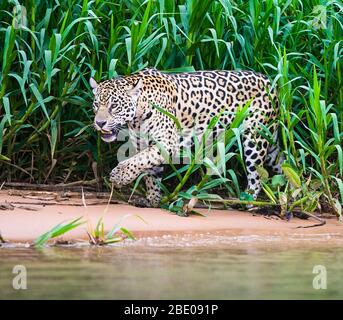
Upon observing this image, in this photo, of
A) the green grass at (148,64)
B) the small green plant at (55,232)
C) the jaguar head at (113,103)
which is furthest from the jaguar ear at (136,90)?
the small green plant at (55,232)

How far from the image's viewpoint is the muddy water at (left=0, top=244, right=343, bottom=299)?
5680 millimetres

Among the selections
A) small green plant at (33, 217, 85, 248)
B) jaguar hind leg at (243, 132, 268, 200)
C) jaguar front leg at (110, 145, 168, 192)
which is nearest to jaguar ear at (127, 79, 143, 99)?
jaguar front leg at (110, 145, 168, 192)

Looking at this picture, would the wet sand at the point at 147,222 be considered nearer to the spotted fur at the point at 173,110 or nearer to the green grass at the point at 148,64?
the green grass at the point at 148,64

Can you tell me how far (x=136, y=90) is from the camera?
327 inches

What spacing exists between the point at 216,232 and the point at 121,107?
4.41 feet

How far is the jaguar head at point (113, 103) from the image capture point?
8211mm

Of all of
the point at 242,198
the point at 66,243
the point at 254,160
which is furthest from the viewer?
the point at 254,160

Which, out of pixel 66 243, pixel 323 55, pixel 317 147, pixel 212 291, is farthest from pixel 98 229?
pixel 323 55

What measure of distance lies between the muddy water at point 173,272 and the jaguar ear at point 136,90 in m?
1.62

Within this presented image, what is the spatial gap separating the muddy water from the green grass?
3.43 ft

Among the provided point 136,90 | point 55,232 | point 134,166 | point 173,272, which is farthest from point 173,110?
point 173,272

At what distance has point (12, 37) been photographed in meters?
8.01

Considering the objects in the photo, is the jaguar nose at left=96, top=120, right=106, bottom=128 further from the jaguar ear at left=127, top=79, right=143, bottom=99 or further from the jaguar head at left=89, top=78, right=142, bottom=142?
the jaguar ear at left=127, top=79, right=143, bottom=99

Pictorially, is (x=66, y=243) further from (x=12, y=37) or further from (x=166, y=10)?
(x=166, y=10)
